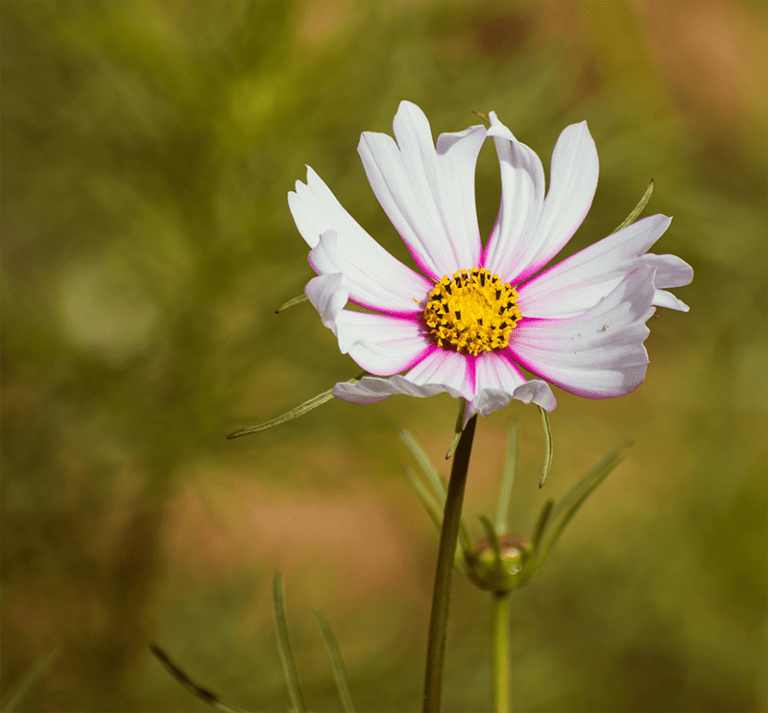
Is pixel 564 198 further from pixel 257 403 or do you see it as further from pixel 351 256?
pixel 257 403

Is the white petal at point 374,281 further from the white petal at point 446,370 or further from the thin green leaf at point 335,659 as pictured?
the thin green leaf at point 335,659

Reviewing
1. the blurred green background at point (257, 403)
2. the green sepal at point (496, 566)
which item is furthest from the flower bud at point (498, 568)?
the blurred green background at point (257, 403)

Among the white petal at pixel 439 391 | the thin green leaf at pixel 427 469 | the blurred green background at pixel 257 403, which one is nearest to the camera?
the white petal at pixel 439 391

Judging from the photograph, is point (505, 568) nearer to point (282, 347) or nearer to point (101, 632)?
point (282, 347)

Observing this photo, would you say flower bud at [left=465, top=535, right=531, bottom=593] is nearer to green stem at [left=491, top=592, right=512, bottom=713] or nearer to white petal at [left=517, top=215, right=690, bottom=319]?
green stem at [left=491, top=592, right=512, bottom=713]

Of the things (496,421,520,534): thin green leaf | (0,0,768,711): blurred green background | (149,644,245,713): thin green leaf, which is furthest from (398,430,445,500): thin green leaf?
(0,0,768,711): blurred green background

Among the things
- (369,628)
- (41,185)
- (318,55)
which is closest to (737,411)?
(369,628)

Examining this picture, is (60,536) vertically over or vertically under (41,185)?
under
